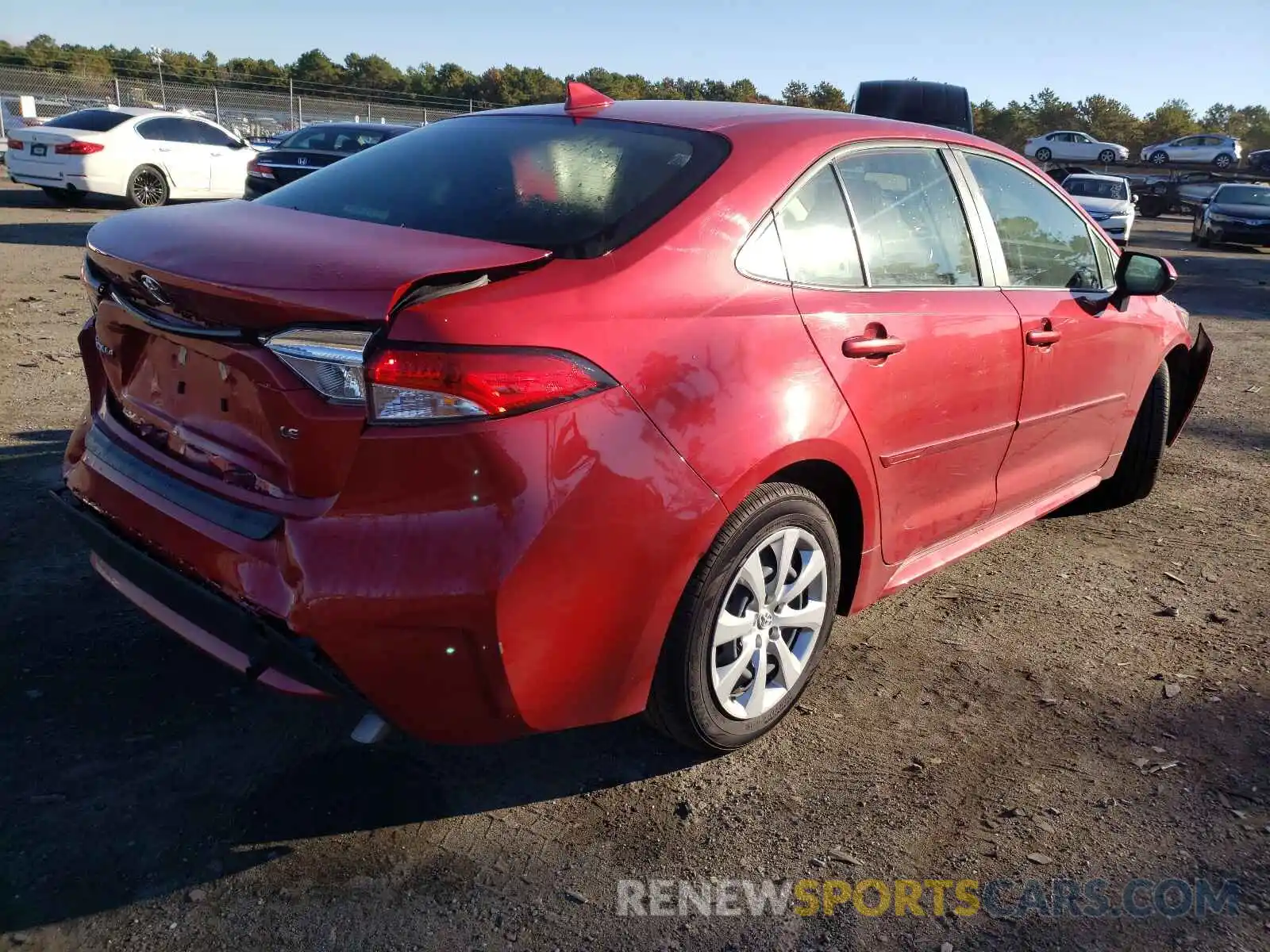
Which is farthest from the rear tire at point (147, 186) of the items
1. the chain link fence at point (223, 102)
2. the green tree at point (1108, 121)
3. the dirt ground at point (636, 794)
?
the green tree at point (1108, 121)

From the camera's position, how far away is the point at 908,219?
320cm

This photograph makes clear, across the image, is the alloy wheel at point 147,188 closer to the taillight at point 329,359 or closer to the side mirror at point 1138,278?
the side mirror at point 1138,278

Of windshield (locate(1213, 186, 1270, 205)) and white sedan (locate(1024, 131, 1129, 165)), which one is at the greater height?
white sedan (locate(1024, 131, 1129, 165))

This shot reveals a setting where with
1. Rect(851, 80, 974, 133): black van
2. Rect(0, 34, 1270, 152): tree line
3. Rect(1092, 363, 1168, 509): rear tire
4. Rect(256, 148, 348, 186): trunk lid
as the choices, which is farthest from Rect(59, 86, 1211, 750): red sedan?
Rect(0, 34, 1270, 152): tree line

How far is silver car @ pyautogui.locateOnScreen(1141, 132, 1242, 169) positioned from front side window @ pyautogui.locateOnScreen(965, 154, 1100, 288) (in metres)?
46.4

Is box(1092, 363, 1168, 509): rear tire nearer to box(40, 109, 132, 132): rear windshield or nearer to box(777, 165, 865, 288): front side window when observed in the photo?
box(777, 165, 865, 288): front side window

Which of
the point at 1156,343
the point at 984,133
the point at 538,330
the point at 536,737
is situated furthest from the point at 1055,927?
the point at 984,133

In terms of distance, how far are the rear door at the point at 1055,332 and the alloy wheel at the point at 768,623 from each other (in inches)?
43.6

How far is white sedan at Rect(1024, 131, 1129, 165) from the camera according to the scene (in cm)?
4284

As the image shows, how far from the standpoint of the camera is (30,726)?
2727 mm

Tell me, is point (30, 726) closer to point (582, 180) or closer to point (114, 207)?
point (582, 180)

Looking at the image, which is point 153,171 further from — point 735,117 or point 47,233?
point 735,117

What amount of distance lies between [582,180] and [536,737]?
59.7 inches

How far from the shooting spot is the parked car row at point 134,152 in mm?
13852
